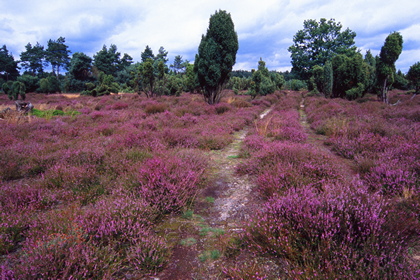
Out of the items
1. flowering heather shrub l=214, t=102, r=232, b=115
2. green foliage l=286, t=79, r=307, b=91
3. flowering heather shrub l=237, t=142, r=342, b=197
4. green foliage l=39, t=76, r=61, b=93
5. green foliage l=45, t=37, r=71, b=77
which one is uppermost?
green foliage l=45, t=37, r=71, b=77

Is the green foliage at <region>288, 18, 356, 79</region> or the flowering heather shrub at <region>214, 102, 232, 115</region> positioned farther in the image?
the green foliage at <region>288, 18, 356, 79</region>

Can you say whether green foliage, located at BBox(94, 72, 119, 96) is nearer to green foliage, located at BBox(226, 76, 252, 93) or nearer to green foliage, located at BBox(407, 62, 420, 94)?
green foliage, located at BBox(226, 76, 252, 93)

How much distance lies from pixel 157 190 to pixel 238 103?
1761 centimetres

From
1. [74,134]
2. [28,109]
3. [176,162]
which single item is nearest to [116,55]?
[28,109]

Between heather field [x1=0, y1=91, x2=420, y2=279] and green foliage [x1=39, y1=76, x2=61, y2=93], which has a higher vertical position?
green foliage [x1=39, y1=76, x2=61, y2=93]

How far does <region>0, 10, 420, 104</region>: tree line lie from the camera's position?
1750 cm

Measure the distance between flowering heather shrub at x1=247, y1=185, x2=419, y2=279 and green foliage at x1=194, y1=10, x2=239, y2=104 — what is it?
15.7m

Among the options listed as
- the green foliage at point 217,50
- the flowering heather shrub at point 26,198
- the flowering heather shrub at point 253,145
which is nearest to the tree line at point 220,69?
the green foliage at point 217,50

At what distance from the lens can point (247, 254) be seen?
2.54 metres

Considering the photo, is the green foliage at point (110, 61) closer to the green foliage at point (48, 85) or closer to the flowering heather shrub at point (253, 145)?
the green foliage at point (48, 85)

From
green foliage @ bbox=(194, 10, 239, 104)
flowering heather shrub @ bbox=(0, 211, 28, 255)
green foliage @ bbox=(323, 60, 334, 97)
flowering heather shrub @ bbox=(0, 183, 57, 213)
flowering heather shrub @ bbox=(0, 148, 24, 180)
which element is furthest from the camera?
green foliage @ bbox=(323, 60, 334, 97)

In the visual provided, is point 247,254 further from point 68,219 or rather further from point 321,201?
point 68,219

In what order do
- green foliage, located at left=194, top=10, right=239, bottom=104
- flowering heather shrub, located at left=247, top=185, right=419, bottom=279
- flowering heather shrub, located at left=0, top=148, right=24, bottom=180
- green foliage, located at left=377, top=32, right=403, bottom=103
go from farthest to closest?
green foliage, located at left=377, top=32, right=403, bottom=103
green foliage, located at left=194, top=10, right=239, bottom=104
flowering heather shrub, located at left=0, top=148, right=24, bottom=180
flowering heather shrub, located at left=247, top=185, right=419, bottom=279

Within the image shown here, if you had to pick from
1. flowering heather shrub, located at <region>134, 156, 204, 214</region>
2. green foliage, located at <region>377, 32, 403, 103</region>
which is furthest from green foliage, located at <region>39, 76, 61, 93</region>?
green foliage, located at <region>377, 32, 403, 103</region>
